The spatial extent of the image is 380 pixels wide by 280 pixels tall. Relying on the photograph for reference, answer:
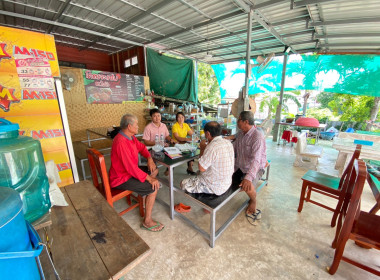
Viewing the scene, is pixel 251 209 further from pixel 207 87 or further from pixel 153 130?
pixel 207 87

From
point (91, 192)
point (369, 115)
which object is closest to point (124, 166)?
point (91, 192)

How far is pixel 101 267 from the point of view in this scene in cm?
76

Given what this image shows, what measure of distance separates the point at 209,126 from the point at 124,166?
1.06 metres

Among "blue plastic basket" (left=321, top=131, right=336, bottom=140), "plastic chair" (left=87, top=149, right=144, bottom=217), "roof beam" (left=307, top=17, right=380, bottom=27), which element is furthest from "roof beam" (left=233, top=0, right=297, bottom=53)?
"blue plastic basket" (left=321, top=131, right=336, bottom=140)

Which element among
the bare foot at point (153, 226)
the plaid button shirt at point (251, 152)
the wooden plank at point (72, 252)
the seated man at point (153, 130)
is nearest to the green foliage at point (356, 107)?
the plaid button shirt at point (251, 152)

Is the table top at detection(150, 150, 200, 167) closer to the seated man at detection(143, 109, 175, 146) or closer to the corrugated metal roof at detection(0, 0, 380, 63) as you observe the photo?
the seated man at detection(143, 109, 175, 146)

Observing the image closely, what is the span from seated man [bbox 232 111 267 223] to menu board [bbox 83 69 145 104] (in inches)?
150

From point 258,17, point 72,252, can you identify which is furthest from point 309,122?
point 72,252

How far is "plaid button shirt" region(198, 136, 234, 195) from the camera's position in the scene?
173 cm

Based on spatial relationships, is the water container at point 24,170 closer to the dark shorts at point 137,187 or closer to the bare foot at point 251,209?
the dark shorts at point 137,187

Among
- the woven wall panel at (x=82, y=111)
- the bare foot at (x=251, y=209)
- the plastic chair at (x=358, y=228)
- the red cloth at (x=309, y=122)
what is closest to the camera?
the plastic chair at (x=358, y=228)

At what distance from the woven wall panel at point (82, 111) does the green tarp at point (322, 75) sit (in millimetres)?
4399

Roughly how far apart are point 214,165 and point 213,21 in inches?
136

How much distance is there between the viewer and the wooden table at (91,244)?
75 cm
